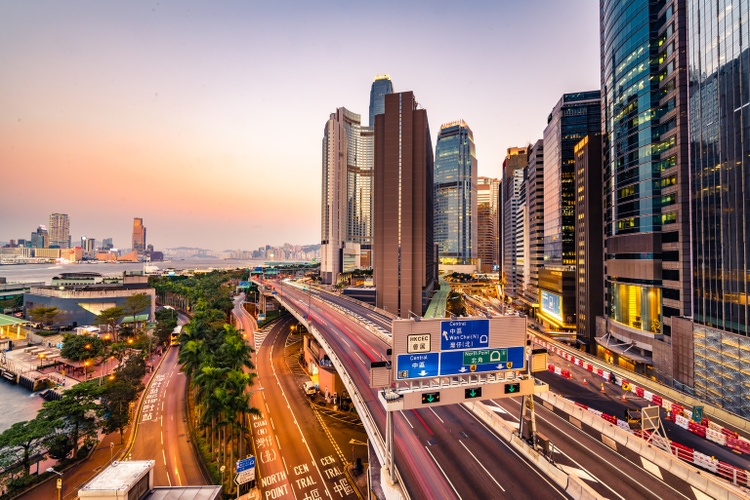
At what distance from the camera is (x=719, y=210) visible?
41406 mm

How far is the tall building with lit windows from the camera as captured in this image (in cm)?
5106

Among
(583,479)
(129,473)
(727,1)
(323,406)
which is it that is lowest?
(323,406)

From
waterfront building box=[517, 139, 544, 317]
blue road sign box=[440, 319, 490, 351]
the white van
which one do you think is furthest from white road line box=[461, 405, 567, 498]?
waterfront building box=[517, 139, 544, 317]

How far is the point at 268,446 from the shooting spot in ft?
128

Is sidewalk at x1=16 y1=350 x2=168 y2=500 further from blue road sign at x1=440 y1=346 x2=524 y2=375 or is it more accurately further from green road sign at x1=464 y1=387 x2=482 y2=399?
green road sign at x1=464 y1=387 x2=482 y2=399

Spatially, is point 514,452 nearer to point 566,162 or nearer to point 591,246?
point 591,246

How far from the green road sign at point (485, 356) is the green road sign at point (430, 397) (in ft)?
10.5

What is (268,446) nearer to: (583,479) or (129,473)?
(129,473)

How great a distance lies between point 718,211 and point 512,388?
42.8m

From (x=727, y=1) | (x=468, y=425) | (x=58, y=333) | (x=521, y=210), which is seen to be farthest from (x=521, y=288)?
(x=58, y=333)

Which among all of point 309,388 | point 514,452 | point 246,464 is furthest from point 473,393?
point 309,388

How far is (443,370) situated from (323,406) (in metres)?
34.5

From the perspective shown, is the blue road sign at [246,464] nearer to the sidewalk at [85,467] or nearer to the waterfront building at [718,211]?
the sidewalk at [85,467]

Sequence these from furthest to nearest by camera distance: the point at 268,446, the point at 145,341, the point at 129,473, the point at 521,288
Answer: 1. the point at 521,288
2. the point at 145,341
3. the point at 268,446
4. the point at 129,473
